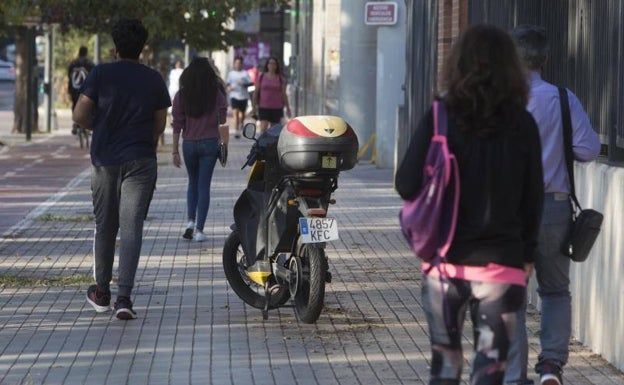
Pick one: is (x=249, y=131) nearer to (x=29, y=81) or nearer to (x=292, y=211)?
(x=292, y=211)

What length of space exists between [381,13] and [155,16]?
14.0ft

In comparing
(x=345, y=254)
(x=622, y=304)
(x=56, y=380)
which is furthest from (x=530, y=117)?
(x=345, y=254)

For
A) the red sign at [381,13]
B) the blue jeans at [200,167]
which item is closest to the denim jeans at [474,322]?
the blue jeans at [200,167]

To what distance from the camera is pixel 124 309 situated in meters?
9.48

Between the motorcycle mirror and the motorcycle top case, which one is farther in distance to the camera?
the motorcycle mirror

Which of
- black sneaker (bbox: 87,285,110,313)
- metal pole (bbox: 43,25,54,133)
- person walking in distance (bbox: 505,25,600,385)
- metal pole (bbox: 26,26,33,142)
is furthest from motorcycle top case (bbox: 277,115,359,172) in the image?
metal pole (bbox: 43,25,54,133)

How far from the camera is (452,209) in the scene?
5180mm

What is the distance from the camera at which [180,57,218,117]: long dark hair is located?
43.9 feet

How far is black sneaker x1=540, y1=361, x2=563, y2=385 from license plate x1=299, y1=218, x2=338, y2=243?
2254mm

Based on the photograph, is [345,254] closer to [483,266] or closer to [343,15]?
[483,266]

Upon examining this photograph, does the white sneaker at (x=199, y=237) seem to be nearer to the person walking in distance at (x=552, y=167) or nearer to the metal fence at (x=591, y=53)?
the metal fence at (x=591, y=53)

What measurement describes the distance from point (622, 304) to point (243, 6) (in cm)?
1903

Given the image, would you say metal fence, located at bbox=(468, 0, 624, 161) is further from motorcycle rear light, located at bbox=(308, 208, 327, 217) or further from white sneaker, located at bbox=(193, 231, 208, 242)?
white sneaker, located at bbox=(193, 231, 208, 242)

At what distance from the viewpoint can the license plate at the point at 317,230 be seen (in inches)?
354
